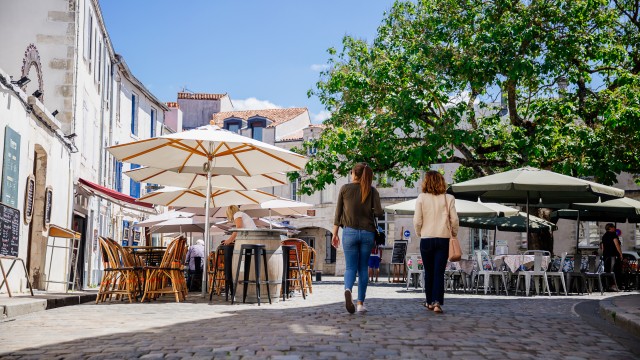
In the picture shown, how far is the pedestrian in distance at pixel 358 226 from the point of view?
9.77m

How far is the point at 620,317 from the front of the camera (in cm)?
913

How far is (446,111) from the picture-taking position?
77.0ft

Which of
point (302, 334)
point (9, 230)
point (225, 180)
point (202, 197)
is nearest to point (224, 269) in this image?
point (9, 230)

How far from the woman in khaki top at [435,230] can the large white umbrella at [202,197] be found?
773 cm

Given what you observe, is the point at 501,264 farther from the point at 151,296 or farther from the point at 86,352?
the point at 86,352

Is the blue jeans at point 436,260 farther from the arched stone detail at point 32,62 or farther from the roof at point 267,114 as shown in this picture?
the roof at point 267,114

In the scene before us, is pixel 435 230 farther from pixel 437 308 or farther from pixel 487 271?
pixel 487 271

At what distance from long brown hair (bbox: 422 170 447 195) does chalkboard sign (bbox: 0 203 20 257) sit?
241 inches

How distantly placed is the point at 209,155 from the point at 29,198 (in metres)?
4.04

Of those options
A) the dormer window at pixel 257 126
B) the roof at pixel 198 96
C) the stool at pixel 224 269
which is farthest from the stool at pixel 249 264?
the roof at pixel 198 96

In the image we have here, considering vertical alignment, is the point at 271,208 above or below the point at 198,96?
below

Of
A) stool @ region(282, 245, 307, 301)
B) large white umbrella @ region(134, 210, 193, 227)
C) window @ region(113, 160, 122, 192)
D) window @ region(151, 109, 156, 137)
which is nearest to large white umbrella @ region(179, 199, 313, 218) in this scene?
large white umbrella @ region(134, 210, 193, 227)

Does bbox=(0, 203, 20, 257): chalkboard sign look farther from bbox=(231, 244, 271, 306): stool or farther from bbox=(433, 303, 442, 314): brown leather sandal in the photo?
bbox=(433, 303, 442, 314): brown leather sandal

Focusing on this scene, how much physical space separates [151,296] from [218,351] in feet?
23.4
